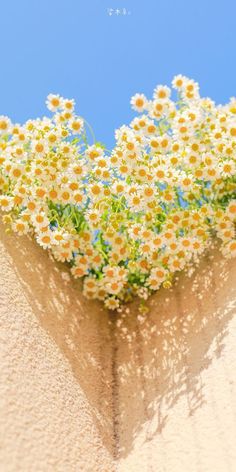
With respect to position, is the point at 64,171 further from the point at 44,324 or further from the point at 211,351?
the point at 211,351

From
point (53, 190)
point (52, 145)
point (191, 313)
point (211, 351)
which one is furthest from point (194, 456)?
point (52, 145)

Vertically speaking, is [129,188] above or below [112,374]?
above

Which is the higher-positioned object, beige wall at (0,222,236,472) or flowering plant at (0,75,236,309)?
flowering plant at (0,75,236,309)

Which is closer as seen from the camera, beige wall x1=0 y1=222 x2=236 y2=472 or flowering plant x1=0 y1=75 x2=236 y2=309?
beige wall x1=0 y1=222 x2=236 y2=472

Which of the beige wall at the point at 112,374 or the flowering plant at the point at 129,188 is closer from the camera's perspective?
the beige wall at the point at 112,374
